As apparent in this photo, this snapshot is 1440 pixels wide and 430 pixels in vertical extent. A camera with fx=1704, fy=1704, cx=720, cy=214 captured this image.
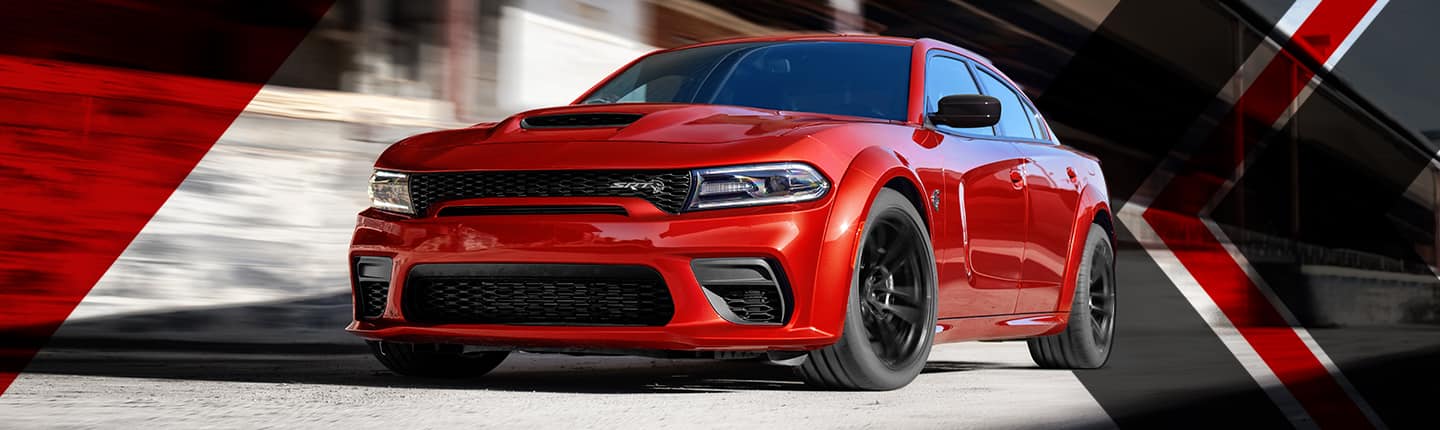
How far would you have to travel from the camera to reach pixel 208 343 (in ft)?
25.6

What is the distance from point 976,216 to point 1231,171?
62.4 feet

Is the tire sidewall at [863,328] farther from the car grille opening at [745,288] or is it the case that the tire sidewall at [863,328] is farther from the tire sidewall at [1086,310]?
the tire sidewall at [1086,310]

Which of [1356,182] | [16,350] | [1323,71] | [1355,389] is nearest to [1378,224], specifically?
[1356,182]

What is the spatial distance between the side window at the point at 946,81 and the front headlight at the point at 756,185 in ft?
3.99

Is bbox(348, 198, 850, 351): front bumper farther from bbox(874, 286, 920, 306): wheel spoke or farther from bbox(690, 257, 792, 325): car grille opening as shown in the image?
bbox(874, 286, 920, 306): wheel spoke

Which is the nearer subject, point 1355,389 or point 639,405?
point 639,405

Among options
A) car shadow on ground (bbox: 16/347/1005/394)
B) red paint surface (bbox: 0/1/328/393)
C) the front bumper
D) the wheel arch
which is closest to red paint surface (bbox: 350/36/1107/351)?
the front bumper

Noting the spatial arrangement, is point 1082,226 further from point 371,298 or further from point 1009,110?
point 371,298

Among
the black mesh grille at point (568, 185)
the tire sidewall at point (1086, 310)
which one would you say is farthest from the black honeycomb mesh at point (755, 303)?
the tire sidewall at point (1086, 310)

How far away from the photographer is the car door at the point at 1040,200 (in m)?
6.52

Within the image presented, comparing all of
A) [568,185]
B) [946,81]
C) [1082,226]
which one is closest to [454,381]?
[568,185]

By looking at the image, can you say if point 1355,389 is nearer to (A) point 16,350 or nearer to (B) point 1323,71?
(A) point 16,350

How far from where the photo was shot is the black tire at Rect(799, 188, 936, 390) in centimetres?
511

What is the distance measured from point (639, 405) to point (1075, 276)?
2.80 meters
